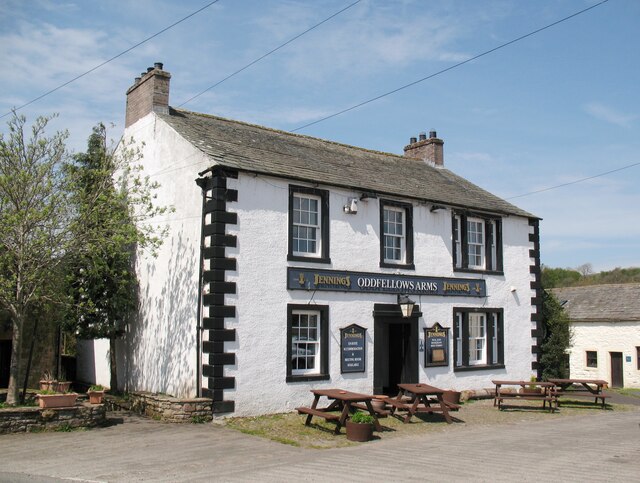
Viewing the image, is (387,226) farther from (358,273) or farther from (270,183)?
(270,183)

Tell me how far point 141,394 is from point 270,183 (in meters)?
5.77

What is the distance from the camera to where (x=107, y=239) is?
14141mm

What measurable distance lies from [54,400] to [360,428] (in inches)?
236

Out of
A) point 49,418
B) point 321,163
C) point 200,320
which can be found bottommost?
point 49,418

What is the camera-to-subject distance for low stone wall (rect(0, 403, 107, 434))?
39.6ft

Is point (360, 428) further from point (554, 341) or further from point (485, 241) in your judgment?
point (554, 341)

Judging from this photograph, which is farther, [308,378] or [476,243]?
[476,243]

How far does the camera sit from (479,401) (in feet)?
60.0

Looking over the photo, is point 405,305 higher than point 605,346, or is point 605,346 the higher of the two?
point 405,305

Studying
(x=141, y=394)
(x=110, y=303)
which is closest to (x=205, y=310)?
(x=141, y=394)

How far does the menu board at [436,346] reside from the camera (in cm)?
1753

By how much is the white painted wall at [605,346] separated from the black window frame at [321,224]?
1880 centimetres

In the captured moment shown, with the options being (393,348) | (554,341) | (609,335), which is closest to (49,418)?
(393,348)

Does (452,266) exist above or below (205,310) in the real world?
above
